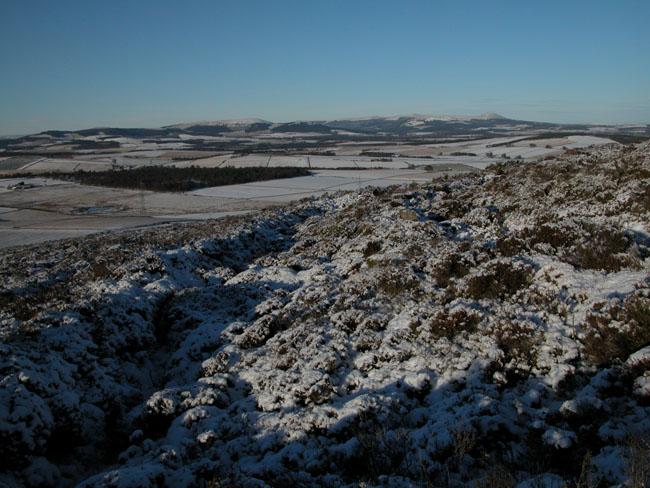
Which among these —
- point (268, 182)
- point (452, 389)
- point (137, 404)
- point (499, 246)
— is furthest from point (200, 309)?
point (268, 182)

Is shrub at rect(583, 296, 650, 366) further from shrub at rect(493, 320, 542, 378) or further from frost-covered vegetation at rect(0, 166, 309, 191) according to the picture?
frost-covered vegetation at rect(0, 166, 309, 191)

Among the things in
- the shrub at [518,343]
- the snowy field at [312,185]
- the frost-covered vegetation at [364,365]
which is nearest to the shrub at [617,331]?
the frost-covered vegetation at [364,365]

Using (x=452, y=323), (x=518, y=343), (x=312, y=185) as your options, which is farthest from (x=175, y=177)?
(x=518, y=343)

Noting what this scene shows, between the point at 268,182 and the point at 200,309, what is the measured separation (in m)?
71.2

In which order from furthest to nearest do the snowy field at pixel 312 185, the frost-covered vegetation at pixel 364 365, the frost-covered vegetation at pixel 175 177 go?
the frost-covered vegetation at pixel 175 177
the snowy field at pixel 312 185
the frost-covered vegetation at pixel 364 365

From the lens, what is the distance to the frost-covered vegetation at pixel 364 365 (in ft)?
17.4

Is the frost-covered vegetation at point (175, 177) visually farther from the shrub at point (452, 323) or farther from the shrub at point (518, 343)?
the shrub at point (518, 343)

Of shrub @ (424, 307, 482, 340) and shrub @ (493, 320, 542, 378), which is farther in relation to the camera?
shrub @ (424, 307, 482, 340)

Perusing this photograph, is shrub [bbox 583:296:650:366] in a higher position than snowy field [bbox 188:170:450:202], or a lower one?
lower

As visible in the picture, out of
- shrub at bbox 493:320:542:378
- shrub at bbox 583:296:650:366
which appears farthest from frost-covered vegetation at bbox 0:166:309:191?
shrub at bbox 583:296:650:366

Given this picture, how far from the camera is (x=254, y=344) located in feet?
33.4

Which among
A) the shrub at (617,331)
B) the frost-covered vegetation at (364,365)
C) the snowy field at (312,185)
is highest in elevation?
the snowy field at (312,185)

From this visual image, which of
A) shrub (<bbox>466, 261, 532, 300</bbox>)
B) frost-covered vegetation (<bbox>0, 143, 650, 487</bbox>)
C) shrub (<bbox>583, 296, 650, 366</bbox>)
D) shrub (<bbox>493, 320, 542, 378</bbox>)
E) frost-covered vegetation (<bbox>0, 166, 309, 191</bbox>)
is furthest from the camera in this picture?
frost-covered vegetation (<bbox>0, 166, 309, 191</bbox>)

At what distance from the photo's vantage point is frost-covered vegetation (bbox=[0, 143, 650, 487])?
17.4 feet
